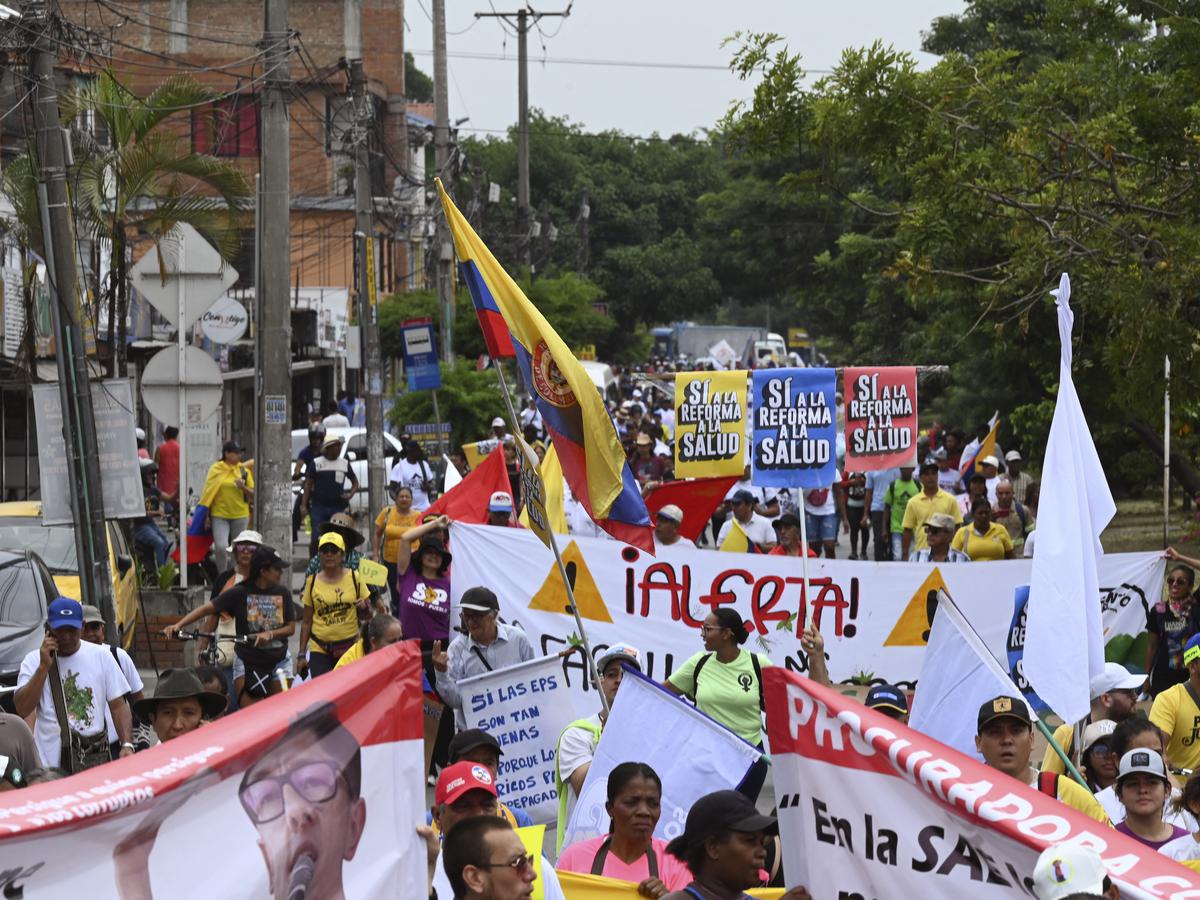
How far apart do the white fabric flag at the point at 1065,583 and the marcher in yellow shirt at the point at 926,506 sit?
8831 mm


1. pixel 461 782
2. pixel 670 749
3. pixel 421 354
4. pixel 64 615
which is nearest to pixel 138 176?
pixel 64 615

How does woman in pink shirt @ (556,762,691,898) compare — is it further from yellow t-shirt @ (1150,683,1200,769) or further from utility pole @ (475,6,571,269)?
utility pole @ (475,6,571,269)

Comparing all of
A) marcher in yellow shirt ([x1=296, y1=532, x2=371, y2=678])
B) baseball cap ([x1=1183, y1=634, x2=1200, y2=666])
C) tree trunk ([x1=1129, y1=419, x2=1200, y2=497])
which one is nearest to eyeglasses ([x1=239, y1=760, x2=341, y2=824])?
baseball cap ([x1=1183, y1=634, x2=1200, y2=666])

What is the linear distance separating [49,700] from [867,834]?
5.37 m

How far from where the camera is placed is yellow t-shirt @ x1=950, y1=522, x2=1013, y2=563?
47.0 ft

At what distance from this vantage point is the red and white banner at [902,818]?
4.20m

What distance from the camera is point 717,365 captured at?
5397cm

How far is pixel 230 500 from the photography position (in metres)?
19.2

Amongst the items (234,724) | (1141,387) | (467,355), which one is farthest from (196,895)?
(467,355)

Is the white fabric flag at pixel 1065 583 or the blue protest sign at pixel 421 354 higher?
the blue protest sign at pixel 421 354

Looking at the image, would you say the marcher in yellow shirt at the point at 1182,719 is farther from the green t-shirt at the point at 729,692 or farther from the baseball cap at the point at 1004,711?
the baseball cap at the point at 1004,711

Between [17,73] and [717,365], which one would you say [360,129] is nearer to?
[17,73]

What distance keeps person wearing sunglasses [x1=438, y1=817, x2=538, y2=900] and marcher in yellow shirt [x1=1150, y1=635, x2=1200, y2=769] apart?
4792 millimetres

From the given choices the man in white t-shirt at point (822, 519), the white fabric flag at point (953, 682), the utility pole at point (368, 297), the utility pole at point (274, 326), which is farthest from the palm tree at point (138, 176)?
the white fabric flag at point (953, 682)
